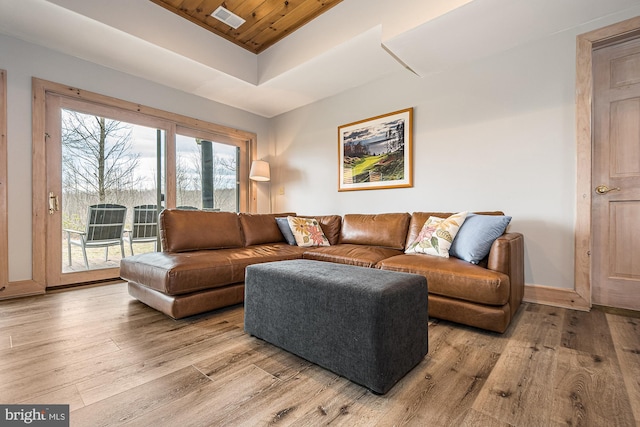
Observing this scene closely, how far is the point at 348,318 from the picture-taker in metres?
1.25

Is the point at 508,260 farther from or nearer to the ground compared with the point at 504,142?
nearer to the ground

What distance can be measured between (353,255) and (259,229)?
125cm

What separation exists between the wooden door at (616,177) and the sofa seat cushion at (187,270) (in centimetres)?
275

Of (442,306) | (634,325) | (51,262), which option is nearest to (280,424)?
(442,306)

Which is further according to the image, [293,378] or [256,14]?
[256,14]

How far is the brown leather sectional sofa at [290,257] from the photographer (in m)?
1.84

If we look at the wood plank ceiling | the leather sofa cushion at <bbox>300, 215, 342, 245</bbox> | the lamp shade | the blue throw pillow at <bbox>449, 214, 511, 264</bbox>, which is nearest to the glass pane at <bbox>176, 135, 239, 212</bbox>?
the lamp shade

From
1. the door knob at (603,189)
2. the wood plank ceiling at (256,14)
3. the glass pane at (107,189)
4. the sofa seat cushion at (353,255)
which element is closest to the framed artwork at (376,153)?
the sofa seat cushion at (353,255)

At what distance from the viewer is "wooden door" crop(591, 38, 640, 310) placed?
7.25 ft

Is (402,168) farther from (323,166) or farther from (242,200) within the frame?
(242,200)

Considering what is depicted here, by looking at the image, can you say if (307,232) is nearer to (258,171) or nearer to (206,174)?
(258,171)

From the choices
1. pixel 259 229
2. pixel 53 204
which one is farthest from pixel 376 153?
pixel 53 204

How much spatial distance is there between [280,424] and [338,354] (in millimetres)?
373

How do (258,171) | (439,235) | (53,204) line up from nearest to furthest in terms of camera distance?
(439,235) → (53,204) → (258,171)
